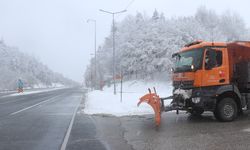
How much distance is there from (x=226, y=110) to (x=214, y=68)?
1.69 metres

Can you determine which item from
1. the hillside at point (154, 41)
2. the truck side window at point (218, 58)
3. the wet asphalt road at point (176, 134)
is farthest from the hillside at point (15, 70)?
the truck side window at point (218, 58)

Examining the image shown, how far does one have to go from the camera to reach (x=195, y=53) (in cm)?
1536

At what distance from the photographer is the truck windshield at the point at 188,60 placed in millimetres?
15180

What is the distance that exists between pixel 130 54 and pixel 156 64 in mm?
7502

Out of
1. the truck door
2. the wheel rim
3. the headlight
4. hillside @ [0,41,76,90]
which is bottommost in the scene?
the wheel rim

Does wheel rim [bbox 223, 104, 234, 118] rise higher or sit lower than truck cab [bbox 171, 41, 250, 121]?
lower

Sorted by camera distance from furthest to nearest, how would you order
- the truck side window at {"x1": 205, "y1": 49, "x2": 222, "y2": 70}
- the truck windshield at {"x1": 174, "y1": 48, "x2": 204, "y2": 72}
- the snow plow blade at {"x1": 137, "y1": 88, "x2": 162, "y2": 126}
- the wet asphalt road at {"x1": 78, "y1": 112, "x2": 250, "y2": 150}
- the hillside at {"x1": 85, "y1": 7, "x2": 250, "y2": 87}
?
1. the hillside at {"x1": 85, "y1": 7, "x2": 250, "y2": 87}
2. the snow plow blade at {"x1": 137, "y1": 88, "x2": 162, "y2": 126}
3. the truck windshield at {"x1": 174, "y1": 48, "x2": 204, "y2": 72}
4. the truck side window at {"x1": 205, "y1": 49, "x2": 222, "y2": 70}
5. the wet asphalt road at {"x1": 78, "y1": 112, "x2": 250, "y2": 150}

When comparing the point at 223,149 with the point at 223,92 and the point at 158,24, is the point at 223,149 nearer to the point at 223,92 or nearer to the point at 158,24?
the point at 223,92

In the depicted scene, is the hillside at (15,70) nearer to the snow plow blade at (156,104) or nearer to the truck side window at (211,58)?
the snow plow blade at (156,104)

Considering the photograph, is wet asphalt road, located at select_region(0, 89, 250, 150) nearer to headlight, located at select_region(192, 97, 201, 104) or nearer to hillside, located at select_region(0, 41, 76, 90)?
headlight, located at select_region(192, 97, 201, 104)

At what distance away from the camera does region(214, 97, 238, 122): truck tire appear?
15312 millimetres

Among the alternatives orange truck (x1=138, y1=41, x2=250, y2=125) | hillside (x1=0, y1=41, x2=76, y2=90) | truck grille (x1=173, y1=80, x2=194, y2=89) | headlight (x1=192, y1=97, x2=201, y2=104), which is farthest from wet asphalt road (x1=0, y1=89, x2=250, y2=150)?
hillside (x1=0, y1=41, x2=76, y2=90)

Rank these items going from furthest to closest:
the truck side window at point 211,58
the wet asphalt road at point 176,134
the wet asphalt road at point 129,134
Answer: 1. the truck side window at point 211,58
2. the wet asphalt road at point 129,134
3. the wet asphalt road at point 176,134

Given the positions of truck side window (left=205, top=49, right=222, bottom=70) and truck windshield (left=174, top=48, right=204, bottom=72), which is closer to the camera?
truck side window (left=205, top=49, right=222, bottom=70)
